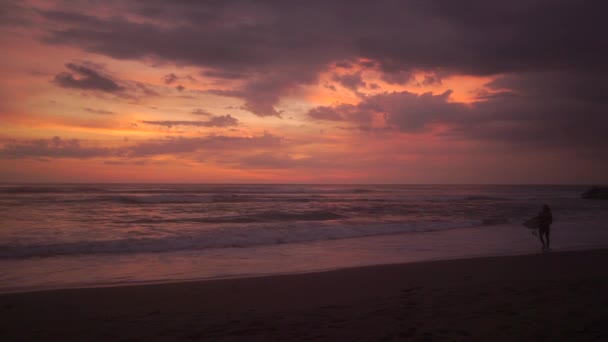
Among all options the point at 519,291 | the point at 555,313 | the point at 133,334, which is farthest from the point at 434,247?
the point at 133,334

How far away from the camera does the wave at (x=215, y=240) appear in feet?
41.7

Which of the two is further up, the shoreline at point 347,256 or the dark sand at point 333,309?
the dark sand at point 333,309

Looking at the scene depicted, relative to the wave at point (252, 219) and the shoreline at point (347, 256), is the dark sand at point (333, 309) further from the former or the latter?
the wave at point (252, 219)

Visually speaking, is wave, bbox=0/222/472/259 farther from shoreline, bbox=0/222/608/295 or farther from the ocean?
shoreline, bbox=0/222/608/295

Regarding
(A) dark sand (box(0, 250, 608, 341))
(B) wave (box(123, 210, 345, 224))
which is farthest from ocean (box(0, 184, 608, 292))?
(A) dark sand (box(0, 250, 608, 341))

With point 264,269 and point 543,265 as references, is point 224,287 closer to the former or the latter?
point 264,269

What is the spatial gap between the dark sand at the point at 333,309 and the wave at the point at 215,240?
5775 millimetres

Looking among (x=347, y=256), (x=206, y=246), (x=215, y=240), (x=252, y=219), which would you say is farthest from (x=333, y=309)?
(x=252, y=219)

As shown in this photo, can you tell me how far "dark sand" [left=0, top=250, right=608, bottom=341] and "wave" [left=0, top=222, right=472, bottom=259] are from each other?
227 inches

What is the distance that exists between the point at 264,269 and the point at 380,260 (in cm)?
352

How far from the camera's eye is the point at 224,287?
26.6 feet

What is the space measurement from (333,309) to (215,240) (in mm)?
9705

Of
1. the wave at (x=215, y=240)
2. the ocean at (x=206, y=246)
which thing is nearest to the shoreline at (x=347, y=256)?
the ocean at (x=206, y=246)

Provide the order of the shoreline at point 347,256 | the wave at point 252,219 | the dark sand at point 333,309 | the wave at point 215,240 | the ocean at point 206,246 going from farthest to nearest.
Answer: the wave at point 252,219 → the wave at point 215,240 → the ocean at point 206,246 → the shoreline at point 347,256 → the dark sand at point 333,309
